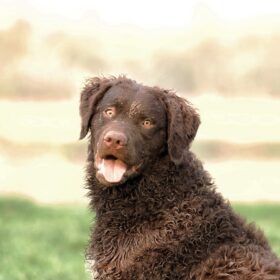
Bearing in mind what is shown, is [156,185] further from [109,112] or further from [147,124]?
[109,112]

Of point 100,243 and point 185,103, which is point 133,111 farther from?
point 100,243

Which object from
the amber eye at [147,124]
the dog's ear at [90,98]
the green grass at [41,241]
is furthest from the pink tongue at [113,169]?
the green grass at [41,241]

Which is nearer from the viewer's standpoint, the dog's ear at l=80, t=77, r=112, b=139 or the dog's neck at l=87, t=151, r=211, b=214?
the dog's neck at l=87, t=151, r=211, b=214

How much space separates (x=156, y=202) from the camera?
8805 mm

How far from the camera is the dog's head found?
845 cm

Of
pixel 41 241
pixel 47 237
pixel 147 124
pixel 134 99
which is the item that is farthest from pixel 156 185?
pixel 47 237

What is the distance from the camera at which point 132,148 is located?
8.43 m

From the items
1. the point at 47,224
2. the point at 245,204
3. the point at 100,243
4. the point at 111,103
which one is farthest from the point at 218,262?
the point at 245,204

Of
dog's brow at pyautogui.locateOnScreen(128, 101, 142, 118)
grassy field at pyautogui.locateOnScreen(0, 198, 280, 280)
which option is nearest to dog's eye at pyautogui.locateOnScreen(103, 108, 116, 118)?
dog's brow at pyautogui.locateOnScreen(128, 101, 142, 118)

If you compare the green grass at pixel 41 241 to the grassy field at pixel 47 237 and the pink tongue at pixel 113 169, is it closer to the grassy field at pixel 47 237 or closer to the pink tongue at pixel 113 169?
the grassy field at pixel 47 237

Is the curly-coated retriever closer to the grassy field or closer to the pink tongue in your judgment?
the pink tongue

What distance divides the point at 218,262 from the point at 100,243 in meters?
1.25

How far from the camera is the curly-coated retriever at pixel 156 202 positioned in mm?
8492

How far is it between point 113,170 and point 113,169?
0.01m
